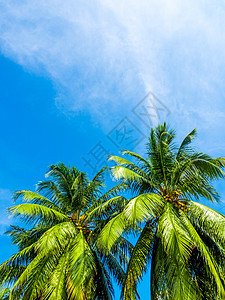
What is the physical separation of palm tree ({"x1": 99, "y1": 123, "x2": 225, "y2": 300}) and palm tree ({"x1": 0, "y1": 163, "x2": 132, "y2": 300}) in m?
1.35

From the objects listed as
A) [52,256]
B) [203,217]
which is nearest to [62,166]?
[52,256]

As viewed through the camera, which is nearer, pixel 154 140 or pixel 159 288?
pixel 159 288

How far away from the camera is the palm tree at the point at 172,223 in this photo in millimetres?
6703

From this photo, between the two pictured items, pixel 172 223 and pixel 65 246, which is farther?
pixel 65 246

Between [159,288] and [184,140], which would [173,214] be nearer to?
[159,288]

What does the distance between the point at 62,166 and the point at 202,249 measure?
7.13 metres

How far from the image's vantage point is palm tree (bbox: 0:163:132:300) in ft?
25.0

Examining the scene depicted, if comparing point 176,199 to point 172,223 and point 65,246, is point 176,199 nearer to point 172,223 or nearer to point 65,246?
point 172,223

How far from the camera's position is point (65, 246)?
909 centimetres

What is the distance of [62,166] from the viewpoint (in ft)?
38.7

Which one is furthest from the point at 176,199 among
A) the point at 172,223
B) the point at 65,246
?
the point at 65,246

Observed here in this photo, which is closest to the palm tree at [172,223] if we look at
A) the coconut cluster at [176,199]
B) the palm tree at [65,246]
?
the coconut cluster at [176,199]

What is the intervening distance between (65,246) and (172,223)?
4.14 meters

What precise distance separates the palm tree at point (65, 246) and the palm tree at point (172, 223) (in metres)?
1.35
